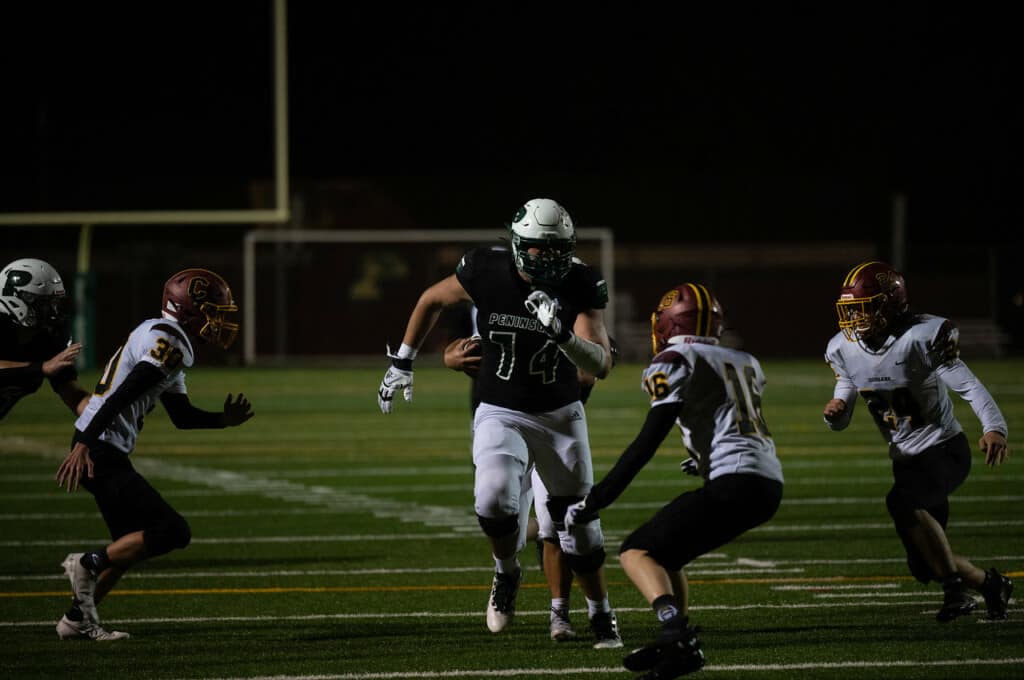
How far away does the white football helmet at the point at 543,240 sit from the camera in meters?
6.78

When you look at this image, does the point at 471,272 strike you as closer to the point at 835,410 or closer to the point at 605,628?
the point at 605,628

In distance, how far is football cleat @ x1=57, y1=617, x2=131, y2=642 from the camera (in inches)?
275

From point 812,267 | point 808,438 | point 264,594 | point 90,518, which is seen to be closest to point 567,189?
point 812,267

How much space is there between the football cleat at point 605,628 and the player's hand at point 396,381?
1286mm

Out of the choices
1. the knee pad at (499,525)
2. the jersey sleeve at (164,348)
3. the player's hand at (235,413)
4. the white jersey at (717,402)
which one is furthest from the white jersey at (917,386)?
the jersey sleeve at (164,348)

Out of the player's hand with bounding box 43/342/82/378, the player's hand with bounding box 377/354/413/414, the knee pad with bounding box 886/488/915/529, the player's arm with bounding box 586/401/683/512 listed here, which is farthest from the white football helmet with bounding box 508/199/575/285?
the player's hand with bounding box 43/342/82/378

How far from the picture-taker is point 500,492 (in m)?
6.87

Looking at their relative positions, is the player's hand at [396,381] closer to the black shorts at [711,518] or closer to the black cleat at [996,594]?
the black shorts at [711,518]

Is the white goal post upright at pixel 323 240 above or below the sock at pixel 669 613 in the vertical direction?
above

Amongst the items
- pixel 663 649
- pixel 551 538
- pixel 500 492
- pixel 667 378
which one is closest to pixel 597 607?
pixel 551 538

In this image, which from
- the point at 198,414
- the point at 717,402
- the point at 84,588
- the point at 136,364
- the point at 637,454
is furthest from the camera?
the point at 198,414

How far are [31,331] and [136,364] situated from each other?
70 cm

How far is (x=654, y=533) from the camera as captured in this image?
596 cm

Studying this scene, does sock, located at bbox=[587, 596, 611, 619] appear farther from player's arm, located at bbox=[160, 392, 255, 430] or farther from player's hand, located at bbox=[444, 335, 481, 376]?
player's arm, located at bbox=[160, 392, 255, 430]
